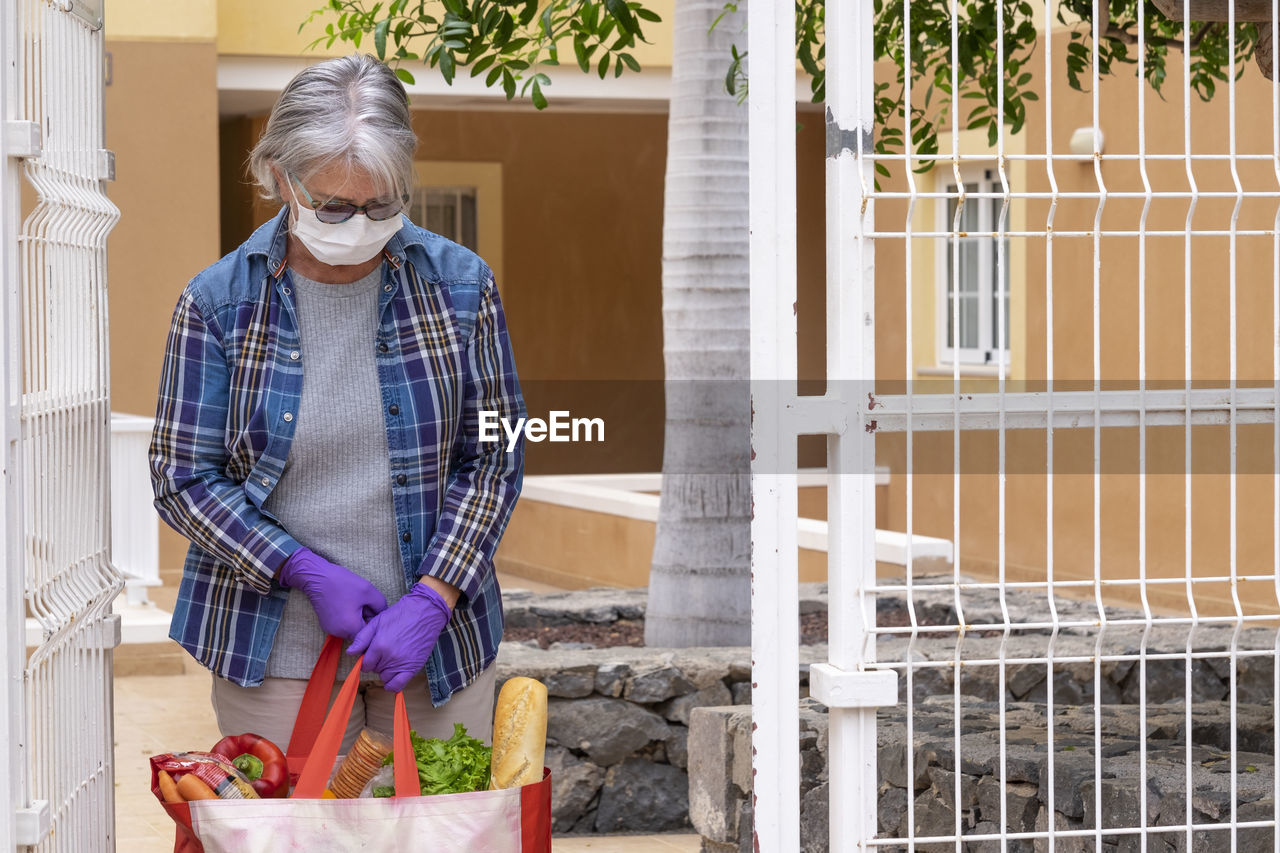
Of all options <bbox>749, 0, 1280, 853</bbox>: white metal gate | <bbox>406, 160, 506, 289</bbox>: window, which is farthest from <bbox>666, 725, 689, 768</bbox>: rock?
<bbox>406, 160, 506, 289</bbox>: window

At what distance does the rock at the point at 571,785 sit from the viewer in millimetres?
5121

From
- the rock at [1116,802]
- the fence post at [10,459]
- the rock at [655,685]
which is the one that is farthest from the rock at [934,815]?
the fence post at [10,459]

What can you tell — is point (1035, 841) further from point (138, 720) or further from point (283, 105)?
point (138, 720)

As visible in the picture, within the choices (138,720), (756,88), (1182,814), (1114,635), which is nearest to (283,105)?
(756,88)

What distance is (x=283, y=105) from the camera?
2455 mm

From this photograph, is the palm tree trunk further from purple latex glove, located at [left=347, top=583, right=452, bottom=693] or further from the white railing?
purple latex glove, located at [left=347, top=583, right=452, bottom=693]

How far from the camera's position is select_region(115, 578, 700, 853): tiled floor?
198 inches

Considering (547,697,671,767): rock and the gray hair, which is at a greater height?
the gray hair

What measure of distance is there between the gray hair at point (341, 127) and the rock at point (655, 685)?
114 inches

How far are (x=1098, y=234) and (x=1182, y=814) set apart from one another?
4.34 feet

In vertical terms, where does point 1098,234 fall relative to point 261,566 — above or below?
above

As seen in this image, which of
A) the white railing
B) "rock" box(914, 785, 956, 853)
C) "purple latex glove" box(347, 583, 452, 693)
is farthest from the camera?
the white railing

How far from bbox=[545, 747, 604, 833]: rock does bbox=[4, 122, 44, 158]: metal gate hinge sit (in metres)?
3.17

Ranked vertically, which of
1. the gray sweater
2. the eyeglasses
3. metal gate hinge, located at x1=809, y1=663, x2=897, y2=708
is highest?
the eyeglasses
